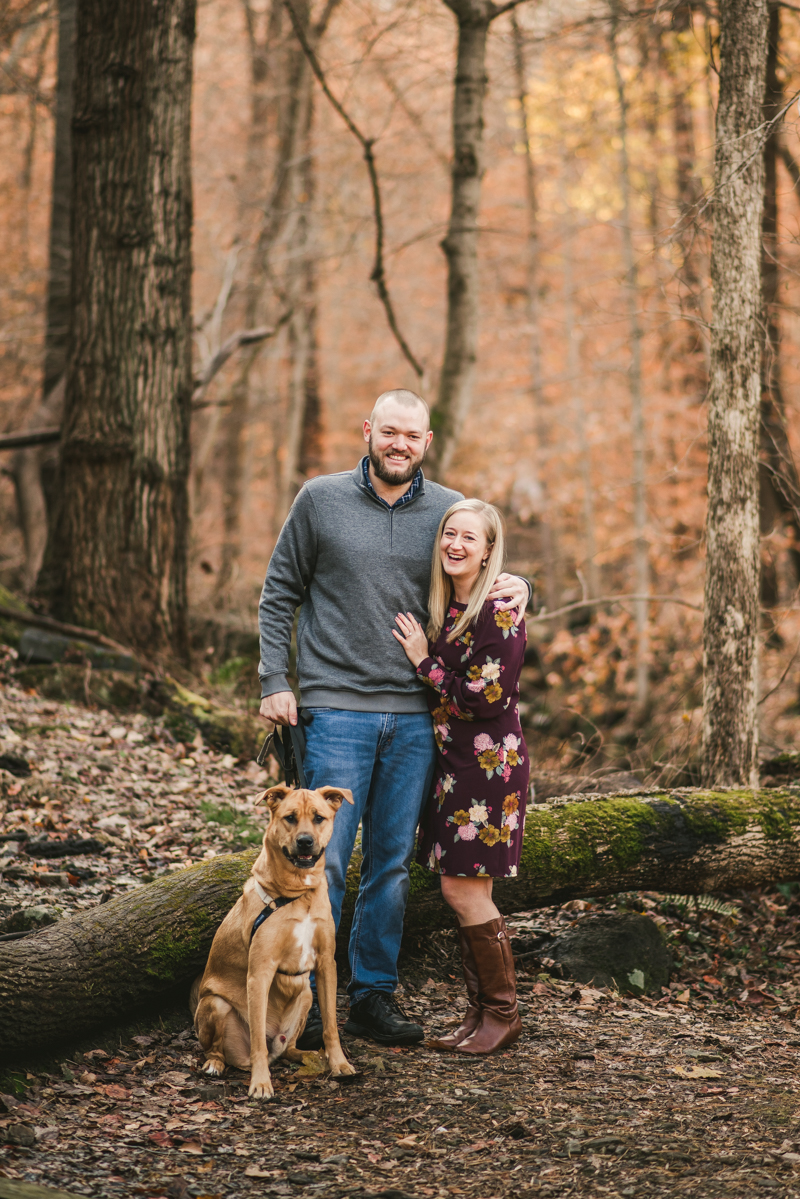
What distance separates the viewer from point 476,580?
4.49m

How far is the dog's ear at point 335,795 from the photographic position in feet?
13.7

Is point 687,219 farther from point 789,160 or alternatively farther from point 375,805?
point 375,805

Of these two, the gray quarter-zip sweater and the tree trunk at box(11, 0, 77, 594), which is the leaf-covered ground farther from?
the tree trunk at box(11, 0, 77, 594)

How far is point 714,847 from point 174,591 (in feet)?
17.0

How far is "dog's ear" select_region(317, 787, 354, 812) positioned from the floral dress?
1.69 feet

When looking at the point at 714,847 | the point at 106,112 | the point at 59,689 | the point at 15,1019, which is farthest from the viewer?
the point at 106,112

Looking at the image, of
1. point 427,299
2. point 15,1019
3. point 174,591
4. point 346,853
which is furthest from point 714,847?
point 427,299

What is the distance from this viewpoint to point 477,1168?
11.5 feet

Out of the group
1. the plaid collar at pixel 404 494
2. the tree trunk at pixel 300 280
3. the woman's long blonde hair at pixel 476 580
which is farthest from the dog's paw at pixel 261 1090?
the tree trunk at pixel 300 280

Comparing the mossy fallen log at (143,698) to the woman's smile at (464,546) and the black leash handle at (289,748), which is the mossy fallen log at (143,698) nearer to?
the black leash handle at (289,748)

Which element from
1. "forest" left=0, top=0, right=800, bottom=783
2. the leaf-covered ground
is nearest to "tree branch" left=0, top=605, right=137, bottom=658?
"forest" left=0, top=0, right=800, bottom=783

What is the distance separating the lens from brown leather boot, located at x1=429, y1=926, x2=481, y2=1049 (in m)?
4.54

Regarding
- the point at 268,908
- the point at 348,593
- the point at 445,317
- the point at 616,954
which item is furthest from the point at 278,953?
the point at 445,317

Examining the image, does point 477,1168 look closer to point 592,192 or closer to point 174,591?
point 174,591
